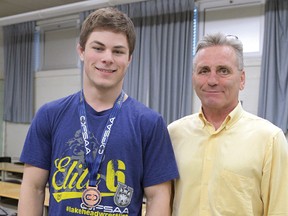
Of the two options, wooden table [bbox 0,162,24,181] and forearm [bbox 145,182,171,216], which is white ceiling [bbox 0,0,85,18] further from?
forearm [bbox 145,182,171,216]

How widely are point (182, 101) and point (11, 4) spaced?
3663 mm

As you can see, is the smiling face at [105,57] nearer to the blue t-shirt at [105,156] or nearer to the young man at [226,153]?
the blue t-shirt at [105,156]

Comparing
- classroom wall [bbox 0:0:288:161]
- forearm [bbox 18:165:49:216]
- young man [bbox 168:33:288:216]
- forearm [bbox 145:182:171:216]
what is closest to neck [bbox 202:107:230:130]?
A: young man [bbox 168:33:288:216]

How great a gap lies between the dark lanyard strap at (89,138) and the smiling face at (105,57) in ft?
0.35

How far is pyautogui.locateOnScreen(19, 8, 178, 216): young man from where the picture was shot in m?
1.26

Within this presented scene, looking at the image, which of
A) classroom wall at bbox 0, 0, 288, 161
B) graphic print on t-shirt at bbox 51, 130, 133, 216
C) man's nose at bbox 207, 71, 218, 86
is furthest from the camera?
classroom wall at bbox 0, 0, 288, 161

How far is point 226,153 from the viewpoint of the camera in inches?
53.1

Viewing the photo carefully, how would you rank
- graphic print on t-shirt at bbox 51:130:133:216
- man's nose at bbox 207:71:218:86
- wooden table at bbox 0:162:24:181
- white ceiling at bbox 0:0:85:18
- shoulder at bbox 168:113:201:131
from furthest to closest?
white ceiling at bbox 0:0:85:18, wooden table at bbox 0:162:24:181, shoulder at bbox 168:113:201:131, man's nose at bbox 207:71:218:86, graphic print on t-shirt at bbox 51:130:133:216

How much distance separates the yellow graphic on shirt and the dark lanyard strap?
0.09 ft

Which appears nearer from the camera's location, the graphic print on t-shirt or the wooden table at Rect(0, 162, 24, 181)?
the graphic print on t-shirt

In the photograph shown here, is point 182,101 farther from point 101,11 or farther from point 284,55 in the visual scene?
point 101,11

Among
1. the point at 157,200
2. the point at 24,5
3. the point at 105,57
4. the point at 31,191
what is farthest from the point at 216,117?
the point at 24,5

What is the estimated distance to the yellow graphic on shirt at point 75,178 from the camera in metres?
1.26

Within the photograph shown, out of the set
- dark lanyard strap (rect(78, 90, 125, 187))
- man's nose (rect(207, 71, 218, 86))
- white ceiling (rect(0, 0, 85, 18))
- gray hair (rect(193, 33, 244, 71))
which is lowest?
dark lanyard strap (rect(78, 90, 125, 187))
